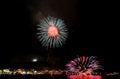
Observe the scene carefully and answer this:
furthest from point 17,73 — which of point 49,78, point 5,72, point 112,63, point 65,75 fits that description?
point 112,63

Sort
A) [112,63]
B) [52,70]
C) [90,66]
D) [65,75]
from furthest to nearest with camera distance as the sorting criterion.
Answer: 1. [52,70]
2. [65,75]
3. [112,63]
4. [90,66]

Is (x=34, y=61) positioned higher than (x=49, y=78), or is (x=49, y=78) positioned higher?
(x=34, y=61)

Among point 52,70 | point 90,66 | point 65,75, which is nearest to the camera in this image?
point 90,66

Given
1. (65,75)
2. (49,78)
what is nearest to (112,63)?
(65,75)

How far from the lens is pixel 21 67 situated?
97.9 metres

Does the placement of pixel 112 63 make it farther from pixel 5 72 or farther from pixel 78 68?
pixel 5 72

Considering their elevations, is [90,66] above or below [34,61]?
below

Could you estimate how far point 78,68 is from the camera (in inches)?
2062

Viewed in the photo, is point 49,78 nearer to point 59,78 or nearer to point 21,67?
point 59,78

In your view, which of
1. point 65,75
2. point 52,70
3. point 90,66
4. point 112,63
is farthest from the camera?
point 52,70

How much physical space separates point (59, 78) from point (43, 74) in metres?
6.92

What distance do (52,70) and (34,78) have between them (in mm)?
9105

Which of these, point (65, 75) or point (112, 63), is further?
point (65, 75)

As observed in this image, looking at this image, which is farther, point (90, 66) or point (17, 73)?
point (17, 73)
